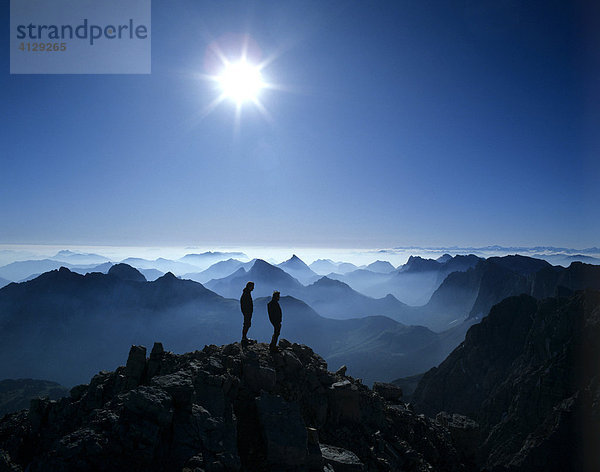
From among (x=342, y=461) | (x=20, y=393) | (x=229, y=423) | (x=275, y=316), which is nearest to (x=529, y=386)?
(x=275, y=316)

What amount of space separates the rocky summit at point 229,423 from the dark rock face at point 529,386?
7762 mm

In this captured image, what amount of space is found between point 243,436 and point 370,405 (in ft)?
34.9

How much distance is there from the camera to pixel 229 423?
532 inches

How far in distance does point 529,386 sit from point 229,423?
393 ft

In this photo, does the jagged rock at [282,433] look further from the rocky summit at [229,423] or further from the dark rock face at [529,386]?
the dark rock face at [529,386]

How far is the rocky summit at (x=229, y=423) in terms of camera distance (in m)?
10.7

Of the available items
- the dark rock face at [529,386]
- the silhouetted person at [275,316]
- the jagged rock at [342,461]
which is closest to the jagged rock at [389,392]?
the dark rock face at [529,386]

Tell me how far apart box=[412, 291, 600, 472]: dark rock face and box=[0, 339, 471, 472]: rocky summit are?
7.76m

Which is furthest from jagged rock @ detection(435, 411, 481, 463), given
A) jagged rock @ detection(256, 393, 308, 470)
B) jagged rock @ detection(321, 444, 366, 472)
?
jagged rock @ detection(256, 393, 308, 470)

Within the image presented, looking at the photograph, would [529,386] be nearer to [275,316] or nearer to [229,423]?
[275,316]

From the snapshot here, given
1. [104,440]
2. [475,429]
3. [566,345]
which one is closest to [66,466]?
[104,440]

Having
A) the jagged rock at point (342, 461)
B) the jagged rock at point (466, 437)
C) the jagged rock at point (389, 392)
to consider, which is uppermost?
the jagged rock at point (342, 461)

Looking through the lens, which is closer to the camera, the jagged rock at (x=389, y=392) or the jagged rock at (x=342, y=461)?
the jagged rock at (x=342, y=461)

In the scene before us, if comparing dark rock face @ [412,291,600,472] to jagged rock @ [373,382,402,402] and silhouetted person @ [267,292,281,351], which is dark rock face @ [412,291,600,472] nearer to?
jagged rock @ [373,382,402,402]
